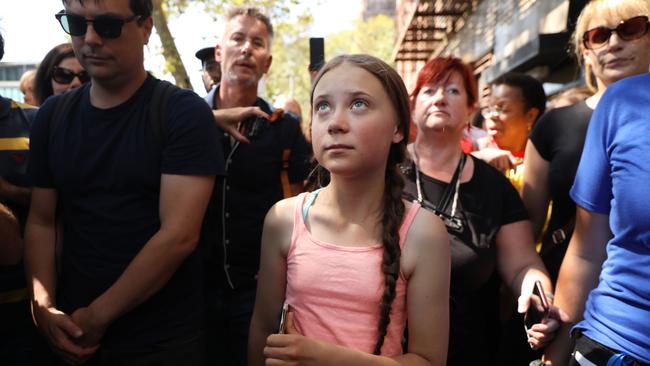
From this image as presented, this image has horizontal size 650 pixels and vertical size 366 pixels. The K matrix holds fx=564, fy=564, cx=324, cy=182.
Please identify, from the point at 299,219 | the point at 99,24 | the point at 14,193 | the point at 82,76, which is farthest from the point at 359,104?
the point at 82,76

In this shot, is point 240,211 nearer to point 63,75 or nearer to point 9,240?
point 9,240

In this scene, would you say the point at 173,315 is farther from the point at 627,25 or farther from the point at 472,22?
the point at 472,22

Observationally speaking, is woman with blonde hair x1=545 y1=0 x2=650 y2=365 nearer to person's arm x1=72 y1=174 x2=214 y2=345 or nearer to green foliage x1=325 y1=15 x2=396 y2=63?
person's arm x1=72 y1=174 x2=214 y2=345

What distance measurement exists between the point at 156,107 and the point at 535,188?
5.78ft

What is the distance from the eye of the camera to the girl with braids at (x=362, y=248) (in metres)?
1.78

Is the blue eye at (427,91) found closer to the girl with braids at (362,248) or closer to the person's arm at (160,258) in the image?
the girl with braids at (362,248)

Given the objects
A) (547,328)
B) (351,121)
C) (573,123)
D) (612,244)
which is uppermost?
(351,121)

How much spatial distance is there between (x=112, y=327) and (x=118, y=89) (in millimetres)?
953

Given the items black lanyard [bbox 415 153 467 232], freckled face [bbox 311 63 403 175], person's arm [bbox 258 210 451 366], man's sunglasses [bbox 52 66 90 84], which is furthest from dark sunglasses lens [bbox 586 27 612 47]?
man's sunglasses [bbox 52 66 90 84]

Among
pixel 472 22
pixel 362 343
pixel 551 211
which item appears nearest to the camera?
pixel 362 343

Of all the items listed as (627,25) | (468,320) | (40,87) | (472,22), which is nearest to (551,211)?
(468,320)

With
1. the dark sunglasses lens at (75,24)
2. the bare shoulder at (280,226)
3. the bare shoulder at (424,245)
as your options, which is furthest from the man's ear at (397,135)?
the dark sunglasses lens at (75,24)

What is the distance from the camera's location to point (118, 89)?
231 cm

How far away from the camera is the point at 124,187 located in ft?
7.16
